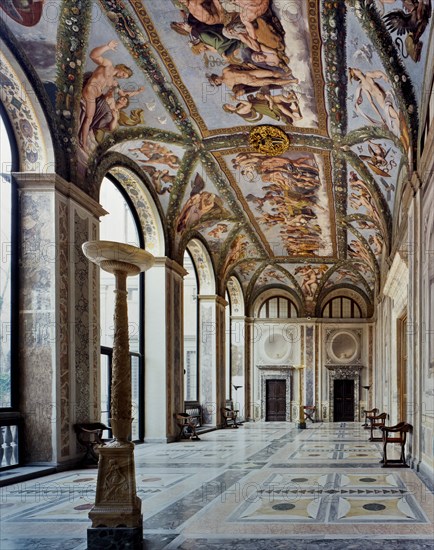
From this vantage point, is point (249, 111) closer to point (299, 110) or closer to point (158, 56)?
point (299, 110)

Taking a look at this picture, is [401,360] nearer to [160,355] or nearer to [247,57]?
[160,355]

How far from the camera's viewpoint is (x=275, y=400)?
108 ft

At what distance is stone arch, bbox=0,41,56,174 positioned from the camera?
10906 millimetres

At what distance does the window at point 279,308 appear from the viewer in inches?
1318

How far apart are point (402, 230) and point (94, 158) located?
22.3 ft

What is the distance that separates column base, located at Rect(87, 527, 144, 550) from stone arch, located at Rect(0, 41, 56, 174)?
711 centimetres

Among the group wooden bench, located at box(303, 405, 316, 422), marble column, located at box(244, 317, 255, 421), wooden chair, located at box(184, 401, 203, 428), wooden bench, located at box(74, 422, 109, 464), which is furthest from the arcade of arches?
marble column, located at box(244, 317, 255, 421)

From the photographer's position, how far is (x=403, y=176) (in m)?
14.6

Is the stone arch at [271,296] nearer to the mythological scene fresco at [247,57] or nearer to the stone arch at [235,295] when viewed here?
the stone arch at [235,295]

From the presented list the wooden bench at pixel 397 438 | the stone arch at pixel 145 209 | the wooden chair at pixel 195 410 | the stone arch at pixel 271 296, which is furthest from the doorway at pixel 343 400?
the wooden bench at pixel 397 438

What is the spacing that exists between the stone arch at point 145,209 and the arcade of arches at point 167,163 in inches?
2.2

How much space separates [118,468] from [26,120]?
23.7ft

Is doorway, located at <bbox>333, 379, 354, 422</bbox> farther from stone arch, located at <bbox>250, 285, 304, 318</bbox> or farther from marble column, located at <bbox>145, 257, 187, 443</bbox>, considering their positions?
marble column, located at <bbox>145, 257, 187, 443</bbox>

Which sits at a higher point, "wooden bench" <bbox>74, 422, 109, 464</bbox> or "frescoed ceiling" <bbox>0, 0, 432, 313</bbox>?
"frescoed ceiling" <bbox>0, 0, 432, 313</bbox>
